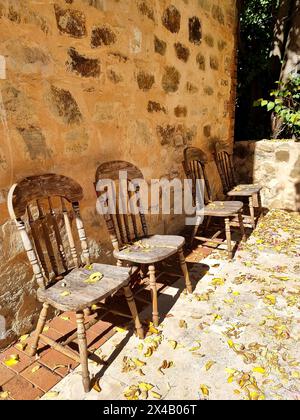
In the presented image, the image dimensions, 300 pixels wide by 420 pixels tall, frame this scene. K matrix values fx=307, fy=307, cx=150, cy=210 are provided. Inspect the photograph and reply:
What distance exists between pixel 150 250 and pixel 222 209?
1.17m

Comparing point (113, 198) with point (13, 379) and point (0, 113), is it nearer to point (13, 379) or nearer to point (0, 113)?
point (0, 113)

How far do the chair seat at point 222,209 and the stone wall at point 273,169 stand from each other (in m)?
1.40

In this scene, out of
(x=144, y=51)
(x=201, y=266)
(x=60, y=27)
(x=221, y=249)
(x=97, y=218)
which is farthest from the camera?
(x=221, y=249)

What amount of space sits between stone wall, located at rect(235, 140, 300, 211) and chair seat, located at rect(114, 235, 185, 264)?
2.56m

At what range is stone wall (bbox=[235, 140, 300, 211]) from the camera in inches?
160

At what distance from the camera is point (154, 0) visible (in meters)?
2.67

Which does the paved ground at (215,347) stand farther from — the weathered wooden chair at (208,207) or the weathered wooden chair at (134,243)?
the weathered wooden chair at (208,207)

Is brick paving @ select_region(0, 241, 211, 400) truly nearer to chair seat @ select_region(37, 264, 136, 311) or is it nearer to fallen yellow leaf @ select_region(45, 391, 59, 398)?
fallen yellow leaf @ select_region(45, 391, 59, 398)

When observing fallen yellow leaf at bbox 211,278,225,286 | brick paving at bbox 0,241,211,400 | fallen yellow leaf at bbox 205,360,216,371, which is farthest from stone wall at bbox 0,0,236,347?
fallen yellow leaf at bbox 205,360,216,371

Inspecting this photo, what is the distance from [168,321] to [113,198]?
3.08ft

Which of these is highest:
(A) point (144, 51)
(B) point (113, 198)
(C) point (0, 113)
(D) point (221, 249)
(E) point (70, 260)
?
(A) point (144, 51)

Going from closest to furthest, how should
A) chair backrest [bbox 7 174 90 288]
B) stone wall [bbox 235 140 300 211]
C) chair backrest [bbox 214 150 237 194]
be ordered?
1. chair backrest [bbox 7 174 90 288]
2. chair backrest [bbox 214 150 237 194]
3. stone wall [bbox 235 140 300 211]

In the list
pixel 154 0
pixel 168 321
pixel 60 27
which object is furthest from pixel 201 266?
pixel 154 0

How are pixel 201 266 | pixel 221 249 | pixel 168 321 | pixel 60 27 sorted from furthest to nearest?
pixel 221 249 → pixel 201 266 → pixel 168 321 → pixel 60 27
